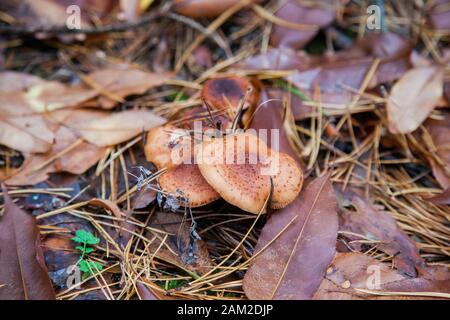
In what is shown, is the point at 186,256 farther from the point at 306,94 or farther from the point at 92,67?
the point at 92,67

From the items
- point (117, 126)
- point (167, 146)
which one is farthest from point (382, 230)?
point (117, 126)

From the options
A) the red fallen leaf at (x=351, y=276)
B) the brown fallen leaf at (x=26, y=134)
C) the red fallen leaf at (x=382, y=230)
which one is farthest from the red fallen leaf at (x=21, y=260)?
the red fallen leaf at (x=382, y=230)

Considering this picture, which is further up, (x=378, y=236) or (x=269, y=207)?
(x=269, y=207)

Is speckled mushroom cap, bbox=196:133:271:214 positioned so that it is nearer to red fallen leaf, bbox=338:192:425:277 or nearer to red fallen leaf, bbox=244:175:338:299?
red fallen leaf, bbox=244:175:338:299

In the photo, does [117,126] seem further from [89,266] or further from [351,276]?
[351,276]

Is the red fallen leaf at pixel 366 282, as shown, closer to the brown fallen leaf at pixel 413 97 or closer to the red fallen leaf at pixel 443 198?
the red fallen leaf at pixel 443 198
